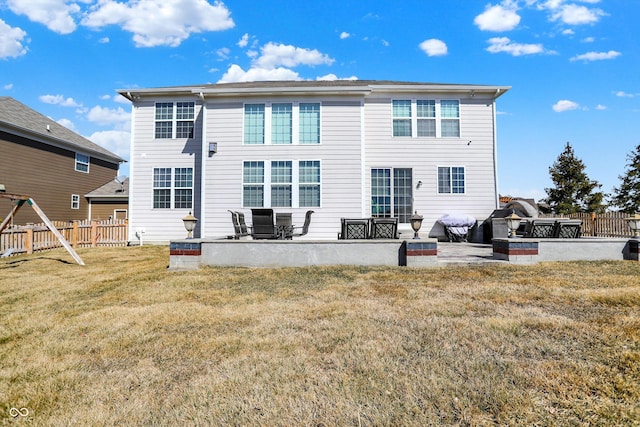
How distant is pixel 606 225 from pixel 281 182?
14.2m

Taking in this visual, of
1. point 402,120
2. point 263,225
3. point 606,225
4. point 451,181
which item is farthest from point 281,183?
point 606,225

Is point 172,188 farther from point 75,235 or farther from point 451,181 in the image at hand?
point 451,181

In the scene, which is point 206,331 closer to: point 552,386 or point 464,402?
point 464,402

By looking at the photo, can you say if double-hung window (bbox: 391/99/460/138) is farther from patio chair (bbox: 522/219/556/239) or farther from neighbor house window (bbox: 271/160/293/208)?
patio chair (bbox: 522/219/556/239)

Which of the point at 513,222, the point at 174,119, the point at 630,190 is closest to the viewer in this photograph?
the point at 513,222

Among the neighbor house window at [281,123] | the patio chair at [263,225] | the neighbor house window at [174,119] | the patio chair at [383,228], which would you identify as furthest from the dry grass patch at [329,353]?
the neighbor house window at [174,119]

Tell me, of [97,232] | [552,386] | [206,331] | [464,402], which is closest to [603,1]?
[552,386]

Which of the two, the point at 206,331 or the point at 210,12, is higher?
the point at 210,12

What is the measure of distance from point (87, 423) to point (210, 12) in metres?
17.6

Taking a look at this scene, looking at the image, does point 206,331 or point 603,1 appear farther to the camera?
point 603,1

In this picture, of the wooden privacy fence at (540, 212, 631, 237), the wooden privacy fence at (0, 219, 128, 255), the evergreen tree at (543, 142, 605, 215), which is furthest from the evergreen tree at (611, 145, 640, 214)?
the wooden privacy fence at (0, 219, 128, 255)

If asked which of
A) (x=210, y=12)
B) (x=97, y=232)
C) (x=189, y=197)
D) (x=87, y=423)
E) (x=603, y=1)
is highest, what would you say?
(x=210, y=12)

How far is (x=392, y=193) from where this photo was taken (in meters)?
12.5

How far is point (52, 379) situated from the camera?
98.9 inches
